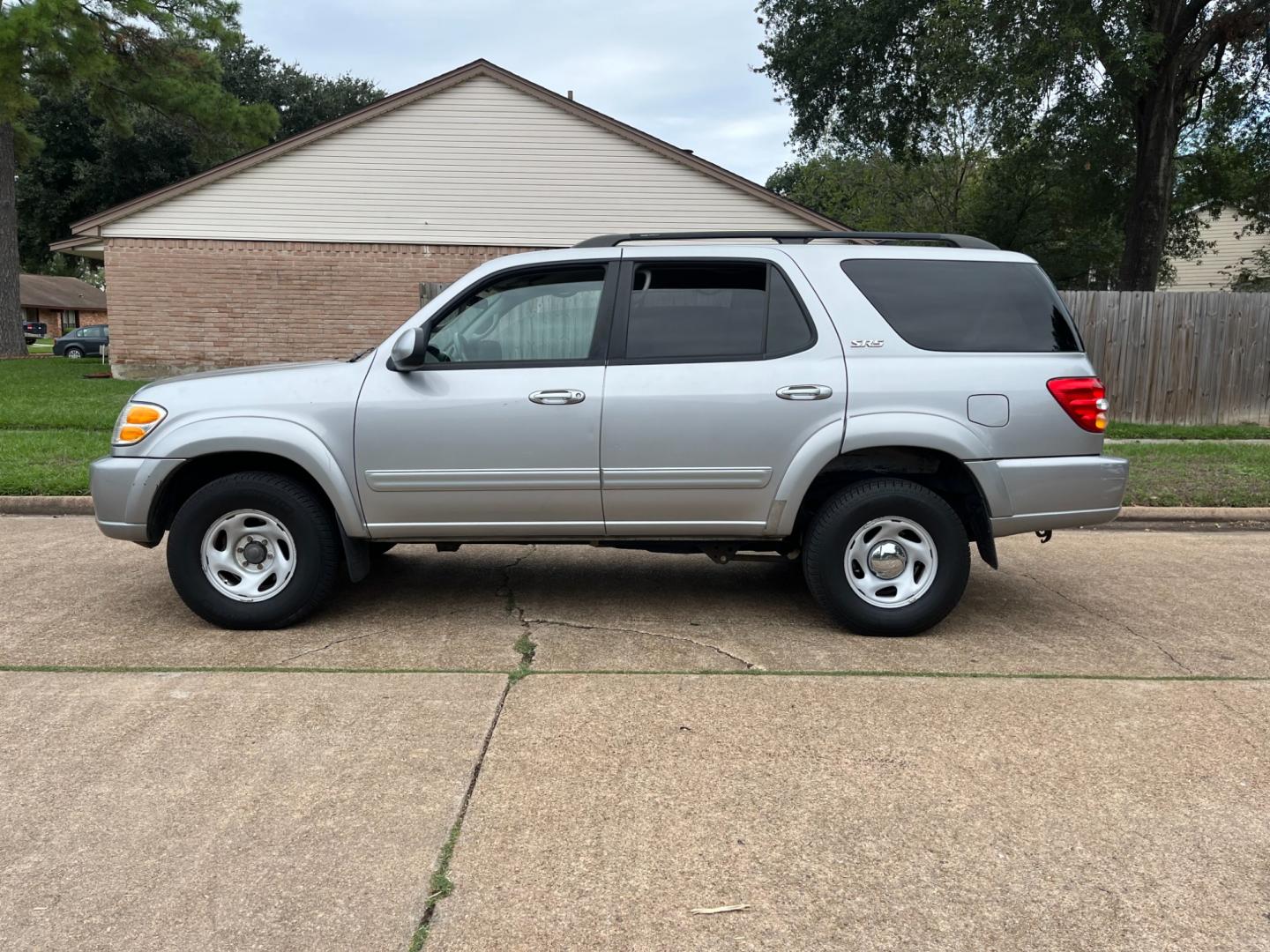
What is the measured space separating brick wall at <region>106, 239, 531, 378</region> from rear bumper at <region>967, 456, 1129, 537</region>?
48.9 feet

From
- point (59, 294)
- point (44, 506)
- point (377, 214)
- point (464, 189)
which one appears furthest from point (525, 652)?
point (59, 294)

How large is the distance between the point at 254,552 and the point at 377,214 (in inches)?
579

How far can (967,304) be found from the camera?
195 inches

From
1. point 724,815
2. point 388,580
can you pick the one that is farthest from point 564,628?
point 724,815

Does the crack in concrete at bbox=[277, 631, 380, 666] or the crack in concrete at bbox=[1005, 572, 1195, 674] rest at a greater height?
the crack in concrete at bbox=[1005, 572, 1195, 674]

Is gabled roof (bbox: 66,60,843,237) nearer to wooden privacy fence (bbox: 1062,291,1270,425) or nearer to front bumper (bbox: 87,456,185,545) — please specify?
wooden privacy fence (bbox: 1062,291,1270,425)

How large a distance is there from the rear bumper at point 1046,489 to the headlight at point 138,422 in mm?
3916

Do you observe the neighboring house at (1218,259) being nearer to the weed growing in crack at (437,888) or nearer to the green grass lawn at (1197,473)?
the green grass lawn at (1197,473)

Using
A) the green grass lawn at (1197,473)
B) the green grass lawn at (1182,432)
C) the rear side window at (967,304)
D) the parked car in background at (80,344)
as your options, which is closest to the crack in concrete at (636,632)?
the rear side window at (967,304)

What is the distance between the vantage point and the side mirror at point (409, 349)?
4.68 metres

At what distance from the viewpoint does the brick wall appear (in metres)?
18.5

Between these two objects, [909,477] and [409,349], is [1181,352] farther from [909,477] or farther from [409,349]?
[409,349]

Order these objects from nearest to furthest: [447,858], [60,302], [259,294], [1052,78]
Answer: [447,858]
[1052,78]
[259,294]
[60,302]

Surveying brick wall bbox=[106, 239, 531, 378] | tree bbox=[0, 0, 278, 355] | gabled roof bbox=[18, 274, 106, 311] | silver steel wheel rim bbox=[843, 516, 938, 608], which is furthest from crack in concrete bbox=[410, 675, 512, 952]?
gabled roof bbox=[18, 274, 106, 311]
